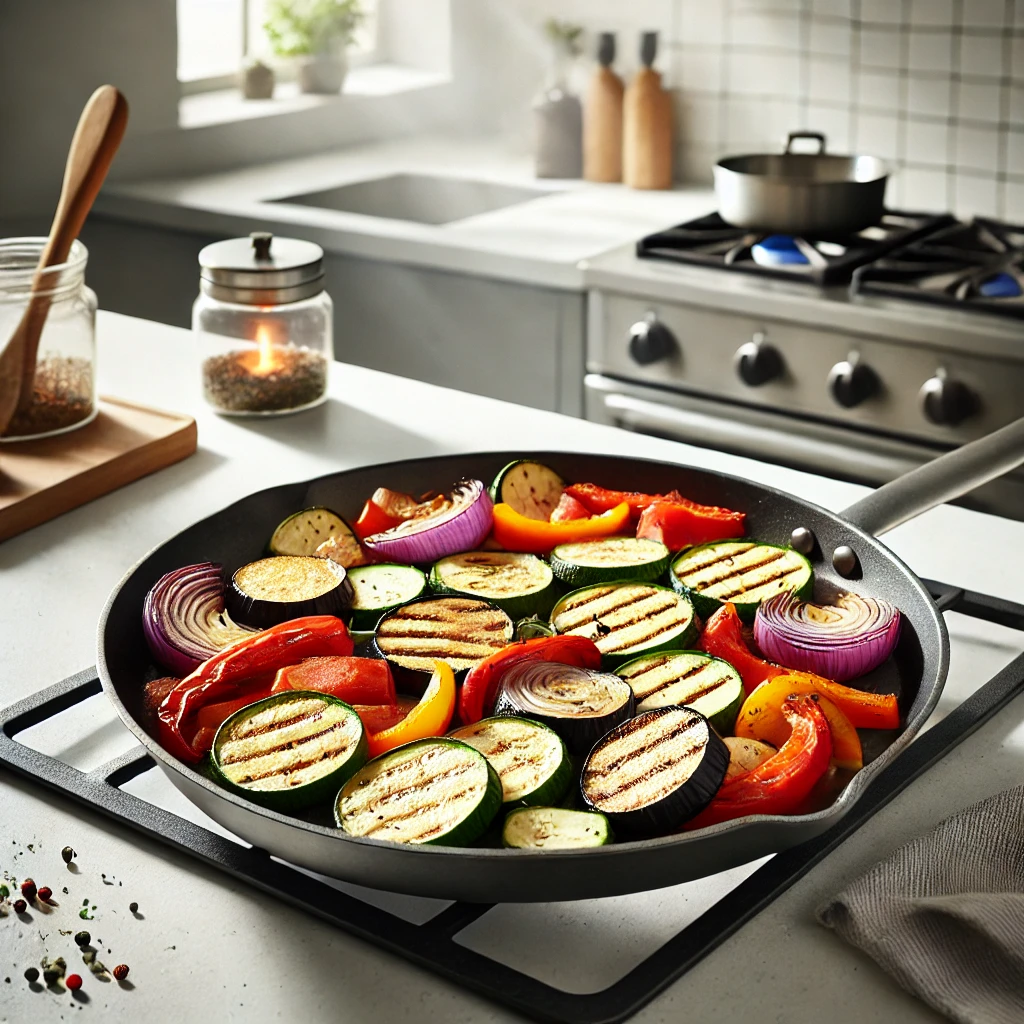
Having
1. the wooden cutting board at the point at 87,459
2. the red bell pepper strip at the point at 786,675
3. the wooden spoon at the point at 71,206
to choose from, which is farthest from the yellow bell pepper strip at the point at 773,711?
the wooden spoon at the point at 71,206

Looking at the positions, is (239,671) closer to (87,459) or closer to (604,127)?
(87,459)

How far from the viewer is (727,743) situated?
850mm

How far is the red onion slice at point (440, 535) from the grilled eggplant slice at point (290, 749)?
279 millimetres

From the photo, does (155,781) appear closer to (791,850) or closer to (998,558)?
(791,850)

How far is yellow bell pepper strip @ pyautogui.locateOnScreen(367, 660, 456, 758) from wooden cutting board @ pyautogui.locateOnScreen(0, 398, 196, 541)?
0.63 m

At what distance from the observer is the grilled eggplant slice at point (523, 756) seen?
Result: 2.55ft

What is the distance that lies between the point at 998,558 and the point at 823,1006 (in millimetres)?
657

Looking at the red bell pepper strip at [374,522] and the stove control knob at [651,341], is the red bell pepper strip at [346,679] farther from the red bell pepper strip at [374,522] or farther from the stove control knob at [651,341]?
the stove control knob at [651,341]

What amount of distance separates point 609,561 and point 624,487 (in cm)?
17

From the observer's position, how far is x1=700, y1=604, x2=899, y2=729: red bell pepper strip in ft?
2.88

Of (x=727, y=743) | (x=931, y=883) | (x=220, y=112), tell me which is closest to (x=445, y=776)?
(x=727, y=743)

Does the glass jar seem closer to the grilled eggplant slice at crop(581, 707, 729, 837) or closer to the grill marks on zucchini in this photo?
the grill marks on zucchini

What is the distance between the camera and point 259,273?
5.21 feet

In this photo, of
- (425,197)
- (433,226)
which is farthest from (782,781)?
(425,197)
